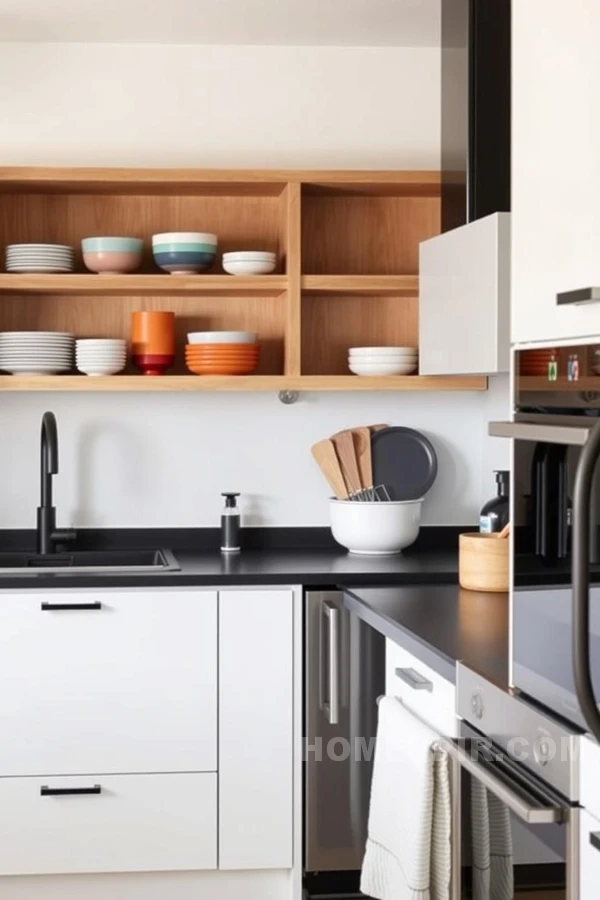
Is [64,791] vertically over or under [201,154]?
under

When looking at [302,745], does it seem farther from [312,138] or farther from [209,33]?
[209,33]

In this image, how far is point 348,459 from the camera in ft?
12.6

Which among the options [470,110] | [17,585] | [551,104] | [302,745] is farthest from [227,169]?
[551,104]

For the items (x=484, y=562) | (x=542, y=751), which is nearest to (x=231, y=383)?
(x=484, y=562)

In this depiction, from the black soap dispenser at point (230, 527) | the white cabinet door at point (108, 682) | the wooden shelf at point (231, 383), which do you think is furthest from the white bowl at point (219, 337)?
the white cabinet door at point (108, 682)

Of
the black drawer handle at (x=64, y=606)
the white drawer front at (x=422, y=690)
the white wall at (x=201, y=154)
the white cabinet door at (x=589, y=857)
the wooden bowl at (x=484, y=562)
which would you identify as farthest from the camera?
the white wall at (x=201, y=154)

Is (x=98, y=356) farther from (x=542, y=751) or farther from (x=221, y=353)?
(x=542, y=751)

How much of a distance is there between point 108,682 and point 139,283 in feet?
3.58

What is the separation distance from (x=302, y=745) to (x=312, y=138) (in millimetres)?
1765

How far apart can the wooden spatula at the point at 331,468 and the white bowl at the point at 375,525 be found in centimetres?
12

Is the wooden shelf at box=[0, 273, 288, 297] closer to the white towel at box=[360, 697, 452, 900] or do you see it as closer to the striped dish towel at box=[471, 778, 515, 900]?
the white towel at box=[360, 697, 452, 900]

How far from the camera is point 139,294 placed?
12.4 ft

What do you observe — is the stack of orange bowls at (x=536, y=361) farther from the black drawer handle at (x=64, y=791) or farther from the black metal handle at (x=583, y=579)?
the black drawer handle at (x=64, y=791)

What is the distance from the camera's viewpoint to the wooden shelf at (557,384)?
1.68 metres
